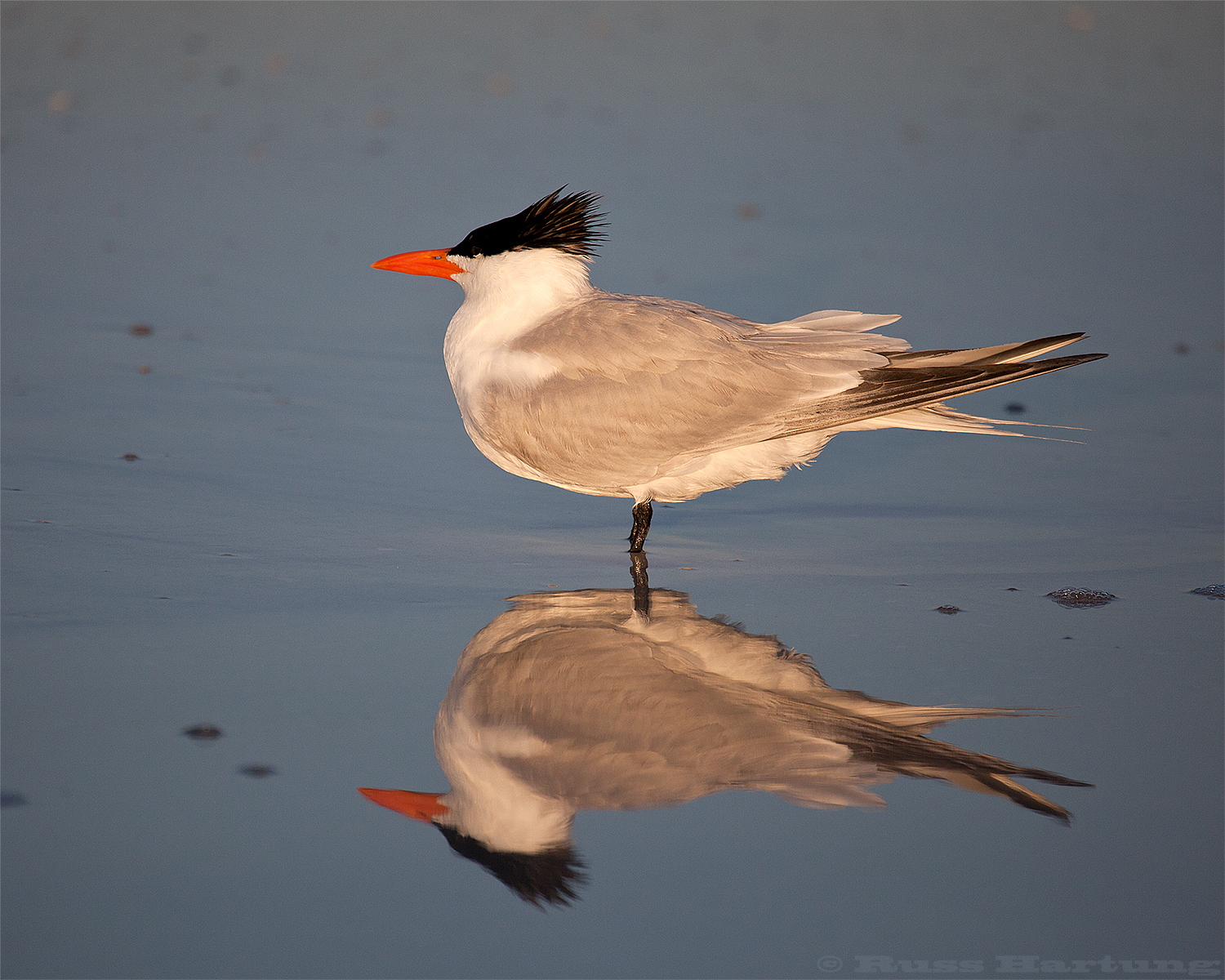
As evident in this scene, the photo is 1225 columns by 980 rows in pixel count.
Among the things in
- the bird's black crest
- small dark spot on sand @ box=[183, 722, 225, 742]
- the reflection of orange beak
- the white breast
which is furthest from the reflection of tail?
the bird's black crest

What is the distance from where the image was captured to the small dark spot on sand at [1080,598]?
3650 millimetres

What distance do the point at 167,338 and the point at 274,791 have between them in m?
3.49

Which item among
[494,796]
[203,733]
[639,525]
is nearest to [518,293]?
[639,525]

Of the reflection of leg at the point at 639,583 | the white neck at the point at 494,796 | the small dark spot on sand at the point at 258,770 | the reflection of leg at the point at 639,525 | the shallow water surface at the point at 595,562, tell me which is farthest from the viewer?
the reflection of leg at the point at 639,525

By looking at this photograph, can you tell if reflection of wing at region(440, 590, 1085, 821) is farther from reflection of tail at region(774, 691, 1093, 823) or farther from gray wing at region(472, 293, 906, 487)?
gray wing at region(472, 293, 906, 487)

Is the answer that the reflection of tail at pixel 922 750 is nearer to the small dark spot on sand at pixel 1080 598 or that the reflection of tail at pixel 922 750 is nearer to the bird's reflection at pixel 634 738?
the bird's reflection at pixel 634 738

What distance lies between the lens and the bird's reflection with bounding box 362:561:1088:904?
2.58 meters

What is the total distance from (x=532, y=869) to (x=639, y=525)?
1.74m

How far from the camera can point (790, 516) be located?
4.40 meters

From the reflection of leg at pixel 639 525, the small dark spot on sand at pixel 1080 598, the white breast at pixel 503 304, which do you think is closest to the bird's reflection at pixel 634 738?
the reflection of leg at pixel 639 525

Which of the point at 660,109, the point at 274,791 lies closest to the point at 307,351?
the point at 274,791

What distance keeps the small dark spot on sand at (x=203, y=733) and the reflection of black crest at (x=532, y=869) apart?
0.58 metres

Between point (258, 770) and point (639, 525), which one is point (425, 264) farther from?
point (258, 770)

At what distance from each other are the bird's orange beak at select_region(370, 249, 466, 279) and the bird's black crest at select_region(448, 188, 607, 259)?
0.27 meters
